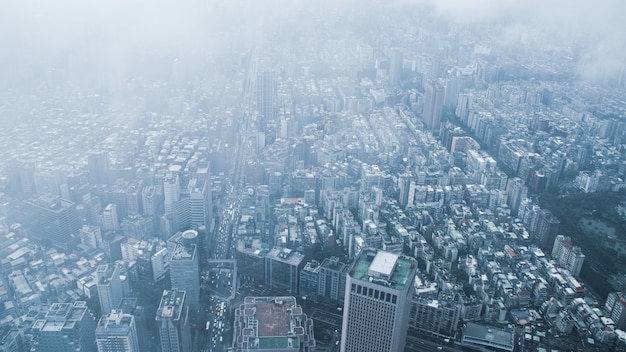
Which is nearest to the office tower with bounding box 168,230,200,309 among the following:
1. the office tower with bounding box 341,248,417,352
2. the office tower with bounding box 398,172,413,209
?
the office tower with bounding box 341,248,417,352

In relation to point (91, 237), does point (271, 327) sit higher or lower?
higher

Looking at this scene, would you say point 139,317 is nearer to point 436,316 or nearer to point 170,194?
point 170,194

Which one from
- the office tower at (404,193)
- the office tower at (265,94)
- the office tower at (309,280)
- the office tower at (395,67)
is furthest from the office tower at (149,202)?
the office tower at (395,67)

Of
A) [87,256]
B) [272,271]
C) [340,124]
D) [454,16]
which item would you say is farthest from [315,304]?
[454,16]

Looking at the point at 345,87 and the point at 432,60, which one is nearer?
the point at 345,87

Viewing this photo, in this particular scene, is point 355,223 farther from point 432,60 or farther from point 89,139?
point 432,60

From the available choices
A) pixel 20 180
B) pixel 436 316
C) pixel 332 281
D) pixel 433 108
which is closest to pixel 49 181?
pixel 20 180

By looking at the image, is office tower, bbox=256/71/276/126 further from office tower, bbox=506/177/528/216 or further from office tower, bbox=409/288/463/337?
office tower, bbox=409/288/463/337
